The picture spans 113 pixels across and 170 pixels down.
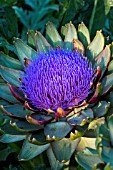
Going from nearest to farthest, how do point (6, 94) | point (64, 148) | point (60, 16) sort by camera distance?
1. point (64, 148)
2. point (6, 94)
3. point (60, 16)

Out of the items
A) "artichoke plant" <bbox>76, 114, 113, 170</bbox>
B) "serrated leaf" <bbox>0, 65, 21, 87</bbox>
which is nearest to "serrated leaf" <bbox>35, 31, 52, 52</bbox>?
"serrated leaf" <bbox>0, 65, 21, 87</bbox>

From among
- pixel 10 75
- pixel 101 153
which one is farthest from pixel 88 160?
pixel 10 75

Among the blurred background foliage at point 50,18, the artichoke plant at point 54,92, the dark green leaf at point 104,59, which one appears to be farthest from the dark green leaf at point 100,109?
the blurred background foliage at point 50,18

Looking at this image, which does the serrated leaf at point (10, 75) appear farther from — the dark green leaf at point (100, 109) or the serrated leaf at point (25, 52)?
the dark green leaf at point (100, 109)

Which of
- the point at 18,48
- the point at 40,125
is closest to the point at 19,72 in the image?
the point at 18,48

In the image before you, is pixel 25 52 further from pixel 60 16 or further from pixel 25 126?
pixel 60 16

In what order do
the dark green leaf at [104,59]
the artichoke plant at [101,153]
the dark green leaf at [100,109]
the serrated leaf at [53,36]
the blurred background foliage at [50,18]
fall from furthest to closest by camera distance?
the blurred background foliage at [50,18] → the serrated leaf at [53,36] → the dark green leaf at [104,59] → the dark green leaf at [100,109] → the artichoke plant at [101,153]

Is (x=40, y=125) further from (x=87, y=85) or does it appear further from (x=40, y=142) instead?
(x=87, y=85)

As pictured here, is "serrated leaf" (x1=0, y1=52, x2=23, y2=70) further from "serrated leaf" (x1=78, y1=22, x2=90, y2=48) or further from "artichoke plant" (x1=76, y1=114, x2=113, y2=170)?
"artichoke plant" (x1=76, y1=114, x2=113, y2=170)
